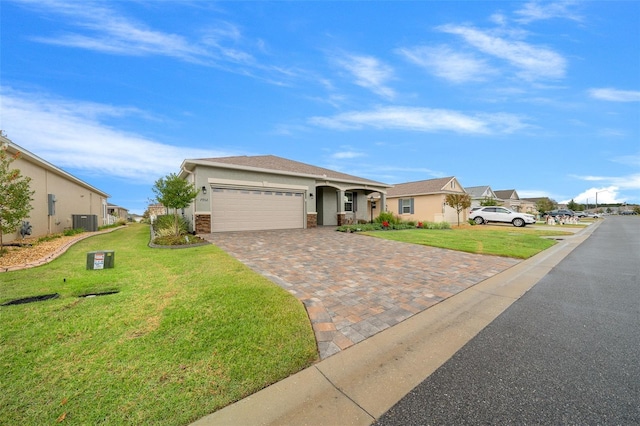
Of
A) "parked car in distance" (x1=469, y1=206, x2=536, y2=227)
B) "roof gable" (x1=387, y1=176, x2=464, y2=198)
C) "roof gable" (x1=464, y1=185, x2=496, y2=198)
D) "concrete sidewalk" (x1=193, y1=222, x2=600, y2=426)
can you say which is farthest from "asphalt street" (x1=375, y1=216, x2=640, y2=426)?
"roof gable" (x1=464, y1=185, x2=496, y2=198)

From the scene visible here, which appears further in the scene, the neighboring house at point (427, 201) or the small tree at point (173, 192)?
the neighboring house at point (427, 201)

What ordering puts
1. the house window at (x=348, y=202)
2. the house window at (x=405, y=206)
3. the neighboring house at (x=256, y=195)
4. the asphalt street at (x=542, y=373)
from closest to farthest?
the asphalt street at (x=542, y=373) → the neighboring house at (x=256, y=195) → the house window at (x=348, y=202) → the house window at (x=405, y=206)

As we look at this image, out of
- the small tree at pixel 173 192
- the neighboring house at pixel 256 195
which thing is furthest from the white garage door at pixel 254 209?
the small tree at pixel 173 192

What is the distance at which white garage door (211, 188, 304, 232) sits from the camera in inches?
501

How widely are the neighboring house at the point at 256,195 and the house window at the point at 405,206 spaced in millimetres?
9014

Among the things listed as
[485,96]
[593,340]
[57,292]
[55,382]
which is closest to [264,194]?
[57,292]

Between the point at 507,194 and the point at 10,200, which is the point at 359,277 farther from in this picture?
the point at 507,194

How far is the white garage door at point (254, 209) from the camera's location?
12.7 metres

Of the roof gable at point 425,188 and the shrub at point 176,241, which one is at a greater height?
the roof gable at point 425,188

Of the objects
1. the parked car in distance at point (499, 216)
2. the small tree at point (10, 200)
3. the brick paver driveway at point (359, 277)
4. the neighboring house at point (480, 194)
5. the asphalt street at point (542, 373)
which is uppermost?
the neighboring house at point (480, 194)

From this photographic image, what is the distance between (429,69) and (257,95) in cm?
1026

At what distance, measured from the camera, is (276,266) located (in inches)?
246

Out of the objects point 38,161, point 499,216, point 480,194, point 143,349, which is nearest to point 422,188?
point 499,216

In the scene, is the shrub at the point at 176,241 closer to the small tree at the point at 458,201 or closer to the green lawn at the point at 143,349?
the green lawn at the point at 143,349
